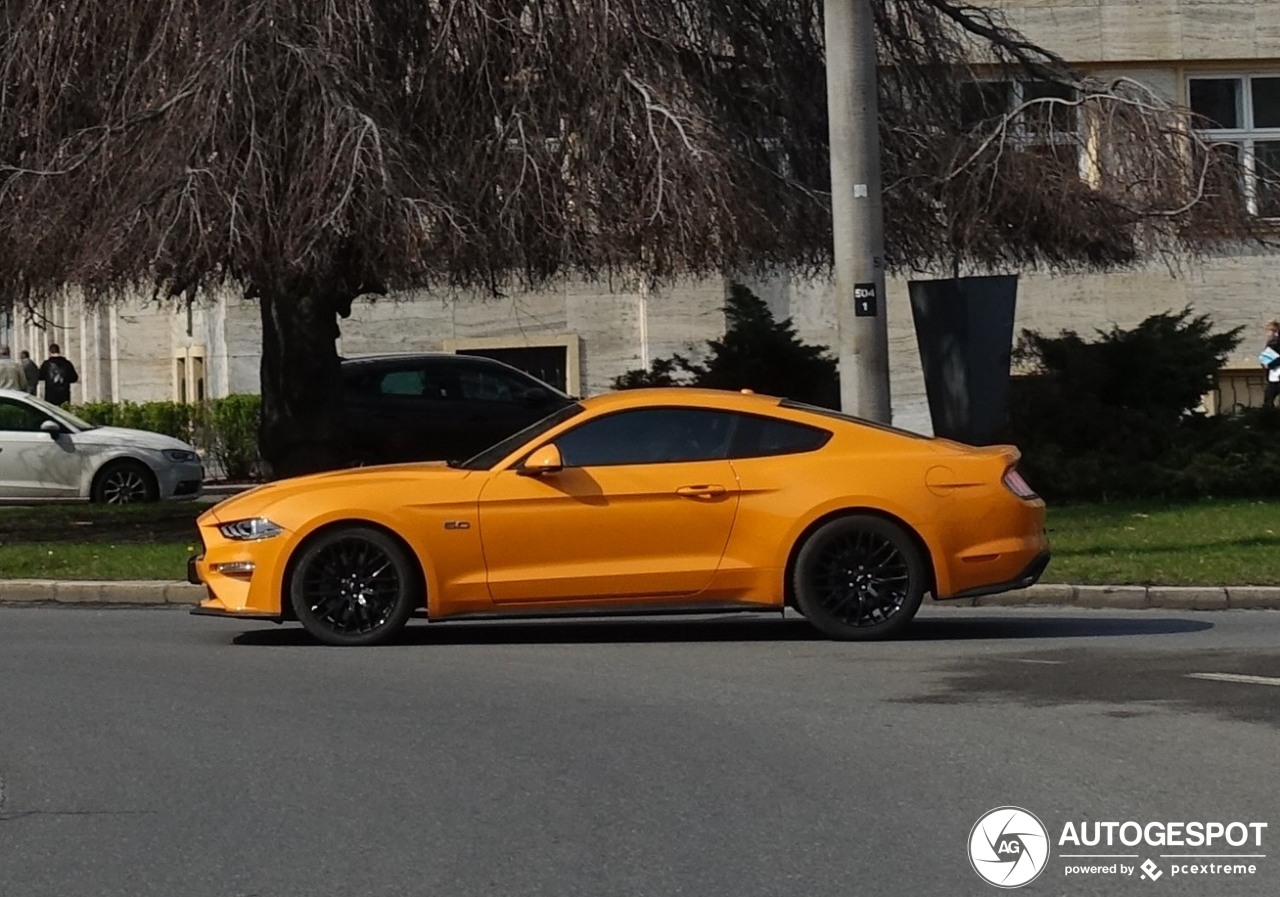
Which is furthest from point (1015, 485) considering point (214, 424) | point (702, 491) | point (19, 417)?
point (214, 424)

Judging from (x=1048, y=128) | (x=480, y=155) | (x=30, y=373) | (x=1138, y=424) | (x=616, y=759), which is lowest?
(x=616, y=759)

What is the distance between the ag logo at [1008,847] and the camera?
6.87 metres

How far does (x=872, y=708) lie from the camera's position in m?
9.96

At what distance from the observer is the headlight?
486 inches

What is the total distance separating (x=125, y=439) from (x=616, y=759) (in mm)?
18082

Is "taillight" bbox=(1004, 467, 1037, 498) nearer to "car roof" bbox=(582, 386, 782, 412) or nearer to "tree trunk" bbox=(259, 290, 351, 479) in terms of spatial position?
"car roof" bbox=(582, 386, 782, 412)

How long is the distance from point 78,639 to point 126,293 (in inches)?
244

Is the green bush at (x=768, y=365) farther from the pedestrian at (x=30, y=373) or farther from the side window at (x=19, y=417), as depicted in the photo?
the pedestrian at (x=30, y=373)

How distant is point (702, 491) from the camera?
1235 cm

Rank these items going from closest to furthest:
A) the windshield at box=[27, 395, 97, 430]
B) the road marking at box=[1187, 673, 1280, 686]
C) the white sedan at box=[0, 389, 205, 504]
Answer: the road marking at box=[1187, 673, 1280, 686]
the white sedan at box=[0, 389, 205, 504]
the windshield at box=[27, 395, 97, 430]

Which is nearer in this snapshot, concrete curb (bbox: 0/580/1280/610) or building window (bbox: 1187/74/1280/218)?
concrete curb (bbox: 0/580/1280/610)

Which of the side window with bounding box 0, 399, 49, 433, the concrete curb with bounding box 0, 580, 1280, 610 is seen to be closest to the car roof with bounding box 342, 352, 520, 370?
the side window with bounding box 0, 399, 49, 433

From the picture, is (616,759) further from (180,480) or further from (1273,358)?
(1273,358)

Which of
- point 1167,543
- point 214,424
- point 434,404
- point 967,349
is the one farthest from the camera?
point 214,424
